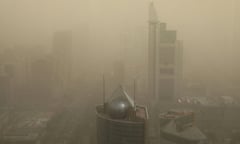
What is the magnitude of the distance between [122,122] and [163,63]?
15.9ft

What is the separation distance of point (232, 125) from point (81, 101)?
3791 millimetres

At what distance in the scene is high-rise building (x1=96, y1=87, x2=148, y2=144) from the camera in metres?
3.27

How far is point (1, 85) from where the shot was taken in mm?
6816

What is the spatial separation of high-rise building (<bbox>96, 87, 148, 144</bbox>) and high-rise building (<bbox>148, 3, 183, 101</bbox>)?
4.36m

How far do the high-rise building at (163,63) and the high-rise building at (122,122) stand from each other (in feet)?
14.3

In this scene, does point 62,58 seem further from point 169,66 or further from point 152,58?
point 169,66

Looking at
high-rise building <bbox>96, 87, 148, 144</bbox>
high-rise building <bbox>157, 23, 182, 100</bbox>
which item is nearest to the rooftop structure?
high-rise building <bbox>157, 23, 182, 100</bbox>

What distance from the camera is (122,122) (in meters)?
3.29

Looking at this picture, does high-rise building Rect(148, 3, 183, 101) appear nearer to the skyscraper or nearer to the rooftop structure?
the skyscraper

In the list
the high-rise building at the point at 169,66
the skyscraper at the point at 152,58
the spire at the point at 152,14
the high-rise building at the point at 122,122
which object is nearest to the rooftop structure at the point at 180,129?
the skyscraper at the point at 152,58

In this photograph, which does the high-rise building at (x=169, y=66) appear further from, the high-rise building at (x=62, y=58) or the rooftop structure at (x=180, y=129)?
the high-rise building at (x=62, y=58)

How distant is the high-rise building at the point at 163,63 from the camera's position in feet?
25.4

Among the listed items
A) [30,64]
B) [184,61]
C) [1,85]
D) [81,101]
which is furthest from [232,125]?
[1,85]

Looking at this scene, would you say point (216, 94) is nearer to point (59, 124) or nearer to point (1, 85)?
point (59, 124)
